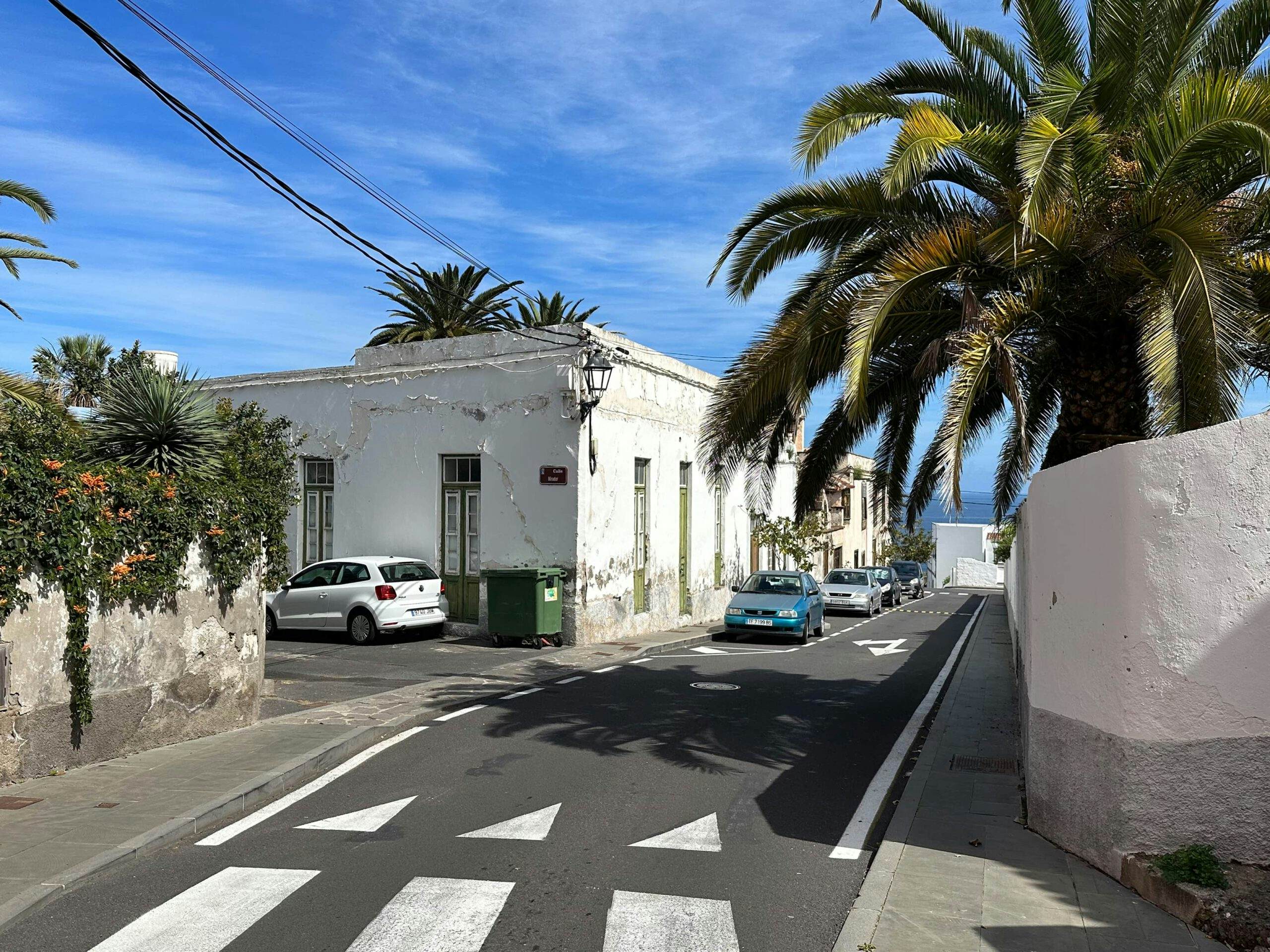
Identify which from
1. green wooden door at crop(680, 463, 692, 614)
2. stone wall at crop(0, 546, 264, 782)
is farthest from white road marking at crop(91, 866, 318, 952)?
green wooden door at crop(680, 463, 692, 614)

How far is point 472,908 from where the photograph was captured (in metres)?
5.25

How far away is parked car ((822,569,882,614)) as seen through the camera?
29.1 m

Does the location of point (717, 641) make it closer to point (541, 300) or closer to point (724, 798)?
point (724, 798)

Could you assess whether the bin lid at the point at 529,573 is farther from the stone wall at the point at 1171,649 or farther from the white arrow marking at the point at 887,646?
the stone wall at the point at 1171,649

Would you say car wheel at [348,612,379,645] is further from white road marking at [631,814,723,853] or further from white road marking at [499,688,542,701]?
white road marking at [631,814,723,853]

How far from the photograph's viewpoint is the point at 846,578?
30672 mm

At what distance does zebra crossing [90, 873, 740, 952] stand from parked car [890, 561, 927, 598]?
4056 cm

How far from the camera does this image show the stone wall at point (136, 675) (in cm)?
731

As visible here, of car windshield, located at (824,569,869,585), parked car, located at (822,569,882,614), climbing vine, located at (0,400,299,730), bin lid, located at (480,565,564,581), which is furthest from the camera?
car windshield, located at (824,569,869,585)

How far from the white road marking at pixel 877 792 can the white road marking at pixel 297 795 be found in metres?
3.90

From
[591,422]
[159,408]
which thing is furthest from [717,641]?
[159,408]

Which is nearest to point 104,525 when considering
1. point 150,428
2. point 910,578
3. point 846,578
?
point 150,428

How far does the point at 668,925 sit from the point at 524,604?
12.6 meters

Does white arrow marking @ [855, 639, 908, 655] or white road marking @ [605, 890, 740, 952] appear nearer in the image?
white road marking @ [605, 890, 740, 952]
